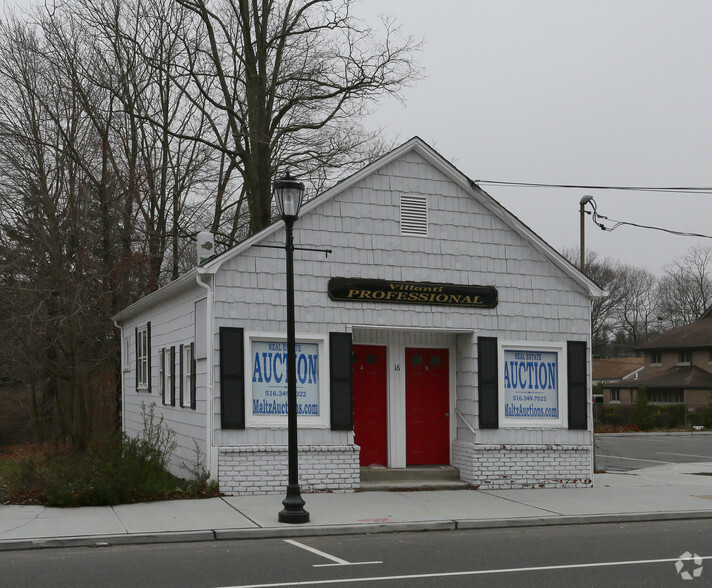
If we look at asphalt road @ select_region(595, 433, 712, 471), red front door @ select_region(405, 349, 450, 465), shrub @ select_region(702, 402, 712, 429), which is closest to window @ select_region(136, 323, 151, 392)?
red front door @ select_region(405, 349, 450, 465)

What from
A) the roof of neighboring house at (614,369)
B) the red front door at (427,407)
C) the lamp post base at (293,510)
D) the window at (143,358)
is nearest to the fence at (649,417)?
the roof of neighboring house at (614,369)

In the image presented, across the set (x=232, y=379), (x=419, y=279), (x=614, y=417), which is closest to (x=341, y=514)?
(x=232, y=379)

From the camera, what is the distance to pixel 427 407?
16719mm

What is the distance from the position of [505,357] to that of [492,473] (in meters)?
2.12

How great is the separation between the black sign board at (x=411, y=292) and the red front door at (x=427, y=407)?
1.21 m

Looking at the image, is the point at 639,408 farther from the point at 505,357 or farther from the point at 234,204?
the point at 505,357

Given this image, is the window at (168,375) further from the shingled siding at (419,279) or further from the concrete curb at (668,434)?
the concrete curb at (668,434)

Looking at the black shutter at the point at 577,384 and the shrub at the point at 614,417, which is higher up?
the black shutter at the point at 577,384

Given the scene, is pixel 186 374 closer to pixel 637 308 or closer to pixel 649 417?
pixel 649 417

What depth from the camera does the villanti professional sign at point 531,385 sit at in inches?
648

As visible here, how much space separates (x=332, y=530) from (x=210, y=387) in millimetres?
3728

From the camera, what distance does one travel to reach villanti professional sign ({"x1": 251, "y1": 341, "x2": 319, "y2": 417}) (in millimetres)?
14734

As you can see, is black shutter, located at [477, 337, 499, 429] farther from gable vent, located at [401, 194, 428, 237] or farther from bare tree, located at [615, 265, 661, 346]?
bare tree, located at [615, 265, 661, 346]

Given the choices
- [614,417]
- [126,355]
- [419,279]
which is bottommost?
[614,417]
